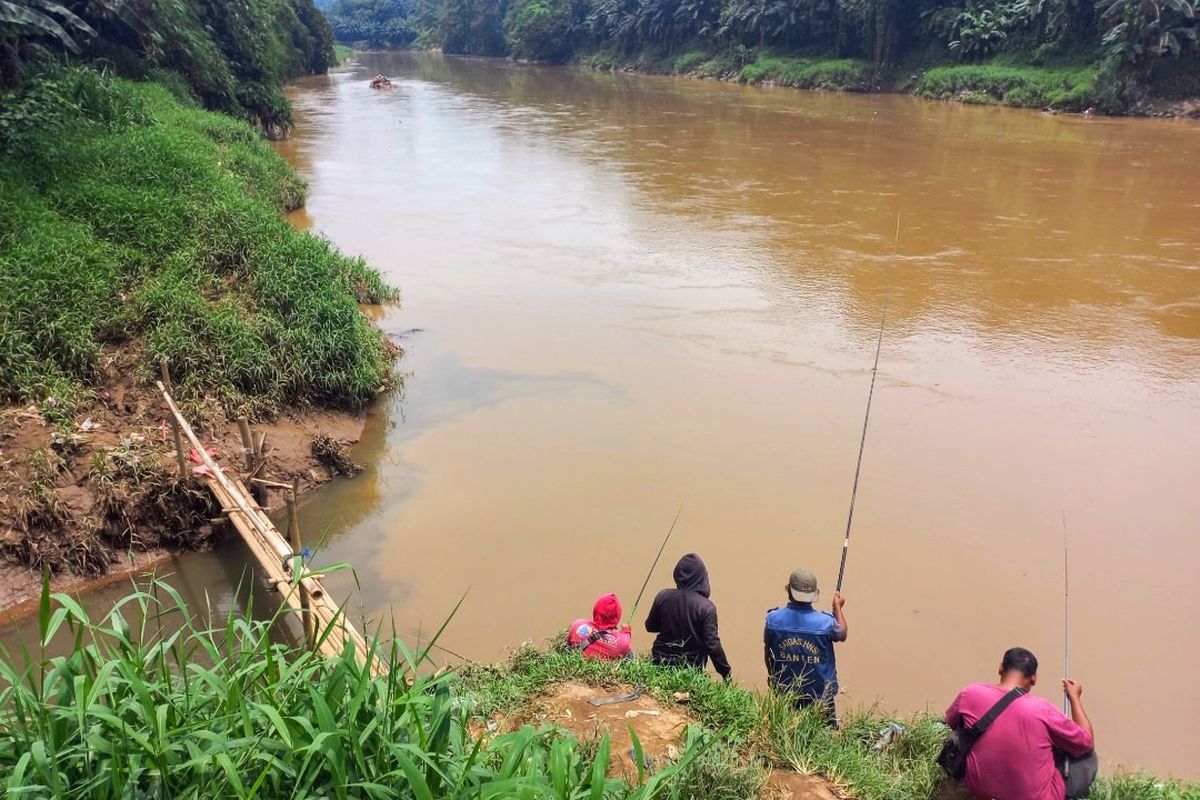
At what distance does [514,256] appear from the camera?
1260 cm

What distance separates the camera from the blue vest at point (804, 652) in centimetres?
373

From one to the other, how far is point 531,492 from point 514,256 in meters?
6.82

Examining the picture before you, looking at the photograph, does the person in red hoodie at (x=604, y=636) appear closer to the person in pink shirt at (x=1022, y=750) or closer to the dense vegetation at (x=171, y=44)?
the person in pink shirt at (x=1022, y=750)

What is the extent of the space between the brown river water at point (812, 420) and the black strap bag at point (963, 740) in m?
1.05

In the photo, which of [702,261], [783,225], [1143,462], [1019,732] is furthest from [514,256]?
[1019,732]

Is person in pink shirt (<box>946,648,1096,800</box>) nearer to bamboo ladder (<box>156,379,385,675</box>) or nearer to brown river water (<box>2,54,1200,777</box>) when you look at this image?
brown river water (<box>2,54,1200,777</box>)

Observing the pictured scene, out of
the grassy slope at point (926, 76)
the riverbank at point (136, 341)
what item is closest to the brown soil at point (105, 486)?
the riverbank at point (136, 341)

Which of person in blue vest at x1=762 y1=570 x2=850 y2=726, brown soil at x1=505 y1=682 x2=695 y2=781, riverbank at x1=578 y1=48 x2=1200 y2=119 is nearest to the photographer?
brown soil at x1=505 y1=682 x2=695 y2=781

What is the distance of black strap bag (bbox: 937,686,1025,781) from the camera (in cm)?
312

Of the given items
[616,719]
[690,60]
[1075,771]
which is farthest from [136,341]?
[690,60]

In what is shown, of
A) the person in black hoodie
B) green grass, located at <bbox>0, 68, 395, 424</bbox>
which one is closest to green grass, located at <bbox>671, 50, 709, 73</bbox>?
green grass, located at <bbox>0, 68, 395, 424</bbox>

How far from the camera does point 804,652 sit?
3742 mm

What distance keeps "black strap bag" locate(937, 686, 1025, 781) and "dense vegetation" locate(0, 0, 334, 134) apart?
10.2 metres

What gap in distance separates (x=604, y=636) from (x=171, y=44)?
1610 cm
